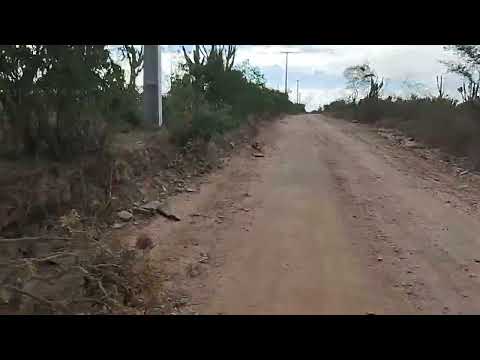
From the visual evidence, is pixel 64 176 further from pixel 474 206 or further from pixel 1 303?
pixel 474 206

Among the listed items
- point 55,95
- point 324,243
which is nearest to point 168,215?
point 324,243

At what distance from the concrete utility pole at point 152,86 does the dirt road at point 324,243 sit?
3.22m

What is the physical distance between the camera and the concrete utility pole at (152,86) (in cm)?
1140

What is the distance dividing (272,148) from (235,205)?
5387mm

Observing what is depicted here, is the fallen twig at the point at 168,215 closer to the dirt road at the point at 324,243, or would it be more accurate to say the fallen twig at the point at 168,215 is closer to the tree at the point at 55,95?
the dirt road at the point at 324,243

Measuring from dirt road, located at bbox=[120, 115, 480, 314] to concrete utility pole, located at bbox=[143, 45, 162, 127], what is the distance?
Answer: 3221 millimetres

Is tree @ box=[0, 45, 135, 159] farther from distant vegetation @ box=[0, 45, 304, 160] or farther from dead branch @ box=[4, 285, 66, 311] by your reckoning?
dead branch @ box=[4, 285, 66, 311]

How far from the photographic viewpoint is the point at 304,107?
60.0 metres

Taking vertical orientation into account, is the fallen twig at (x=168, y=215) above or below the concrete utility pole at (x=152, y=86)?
below

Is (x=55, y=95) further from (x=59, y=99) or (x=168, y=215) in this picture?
(x=168, y=215)

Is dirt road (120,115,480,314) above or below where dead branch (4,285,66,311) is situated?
below

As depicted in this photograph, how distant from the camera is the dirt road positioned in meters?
3.85

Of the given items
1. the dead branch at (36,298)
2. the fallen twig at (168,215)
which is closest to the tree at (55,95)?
the fallen twig at (168,215)

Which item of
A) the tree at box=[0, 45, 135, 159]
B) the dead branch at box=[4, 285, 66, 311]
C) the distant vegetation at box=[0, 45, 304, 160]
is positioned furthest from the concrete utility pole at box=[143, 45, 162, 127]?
the dead branch at box=[4, 285, 66, 311]
